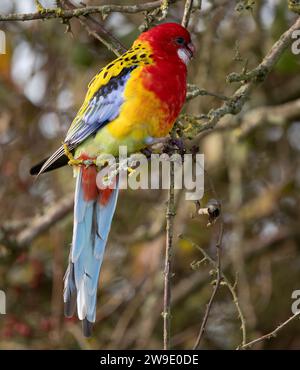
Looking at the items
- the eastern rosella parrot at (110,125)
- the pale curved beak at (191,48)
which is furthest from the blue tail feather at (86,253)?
the pale curved beak at (191,48)

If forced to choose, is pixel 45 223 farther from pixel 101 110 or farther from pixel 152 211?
pixel 101 110

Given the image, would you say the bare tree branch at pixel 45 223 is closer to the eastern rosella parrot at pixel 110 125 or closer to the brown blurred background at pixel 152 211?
the brown blurred background at pixel 152 211

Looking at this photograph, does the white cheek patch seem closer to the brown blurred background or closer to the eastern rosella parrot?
the eastern rosella parrot

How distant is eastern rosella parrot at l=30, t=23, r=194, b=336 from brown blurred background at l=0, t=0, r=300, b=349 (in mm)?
1214

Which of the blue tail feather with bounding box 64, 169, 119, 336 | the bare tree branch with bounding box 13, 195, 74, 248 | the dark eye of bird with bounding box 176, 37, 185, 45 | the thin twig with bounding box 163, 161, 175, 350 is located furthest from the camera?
the bare tree branch with bounding box 13, 195, 74, 248

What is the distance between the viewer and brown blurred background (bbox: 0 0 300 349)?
5059 millimetres

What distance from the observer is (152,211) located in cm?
566

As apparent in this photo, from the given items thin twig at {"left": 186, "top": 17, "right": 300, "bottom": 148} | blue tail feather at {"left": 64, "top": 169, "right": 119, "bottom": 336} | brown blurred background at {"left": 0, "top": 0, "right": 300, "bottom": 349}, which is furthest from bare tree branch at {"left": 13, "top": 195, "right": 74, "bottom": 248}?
thin twig at {"left": 186, "top": 17, "right": 300, "bottom": 148}

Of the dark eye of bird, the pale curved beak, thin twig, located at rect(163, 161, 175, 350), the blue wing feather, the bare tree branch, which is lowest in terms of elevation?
thin twig, located at rect(163, 161, 175, 350)

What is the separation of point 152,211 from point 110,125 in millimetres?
2097

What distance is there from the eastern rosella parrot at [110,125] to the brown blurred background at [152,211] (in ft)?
3.98

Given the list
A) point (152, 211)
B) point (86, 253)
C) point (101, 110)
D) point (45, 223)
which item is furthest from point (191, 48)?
point (152, 211)

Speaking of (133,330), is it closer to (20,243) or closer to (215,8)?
(20,243)

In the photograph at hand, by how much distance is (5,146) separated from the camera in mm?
5520
